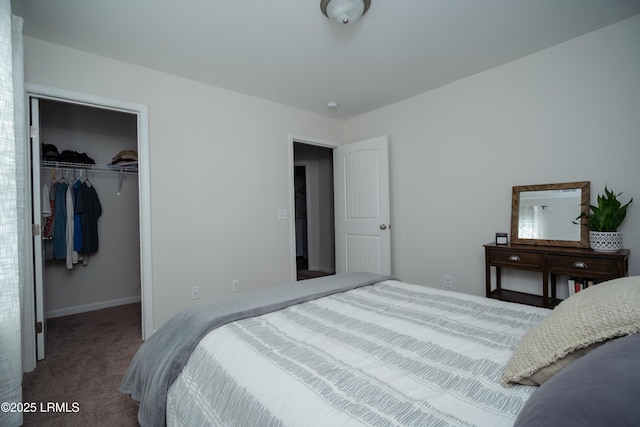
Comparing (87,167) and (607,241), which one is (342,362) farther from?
(87,167)

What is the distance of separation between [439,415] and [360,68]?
2735 millimetres

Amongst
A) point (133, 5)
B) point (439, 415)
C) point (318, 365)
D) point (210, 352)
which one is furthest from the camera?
point (133, 5)

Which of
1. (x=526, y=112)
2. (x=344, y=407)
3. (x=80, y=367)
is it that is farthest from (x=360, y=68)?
(x=80, y=367)

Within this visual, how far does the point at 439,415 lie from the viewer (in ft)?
2.22

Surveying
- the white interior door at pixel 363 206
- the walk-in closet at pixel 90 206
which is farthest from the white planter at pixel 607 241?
→ the walk-in closet at pixel 90 206

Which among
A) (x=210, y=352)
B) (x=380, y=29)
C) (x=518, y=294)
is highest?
(x=380, y=29)

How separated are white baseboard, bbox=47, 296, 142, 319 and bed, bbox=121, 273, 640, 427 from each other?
2678 mm

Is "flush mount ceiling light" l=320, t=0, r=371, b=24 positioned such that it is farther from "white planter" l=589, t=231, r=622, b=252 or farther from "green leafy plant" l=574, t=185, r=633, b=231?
"white planter" l=589, t=231, r=622, b=252

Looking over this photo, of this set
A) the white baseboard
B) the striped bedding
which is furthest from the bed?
the white baseboard

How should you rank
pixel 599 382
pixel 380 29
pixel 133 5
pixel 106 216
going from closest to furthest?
pixel 599 382, pixel 133 5, pixel 380 29, pixel 106 216

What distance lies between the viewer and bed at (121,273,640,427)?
0.72m

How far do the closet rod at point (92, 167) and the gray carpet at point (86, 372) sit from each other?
170 centimetres

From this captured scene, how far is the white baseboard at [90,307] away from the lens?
325 centimetres

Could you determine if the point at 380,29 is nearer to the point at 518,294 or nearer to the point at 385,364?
the point at 385,364
